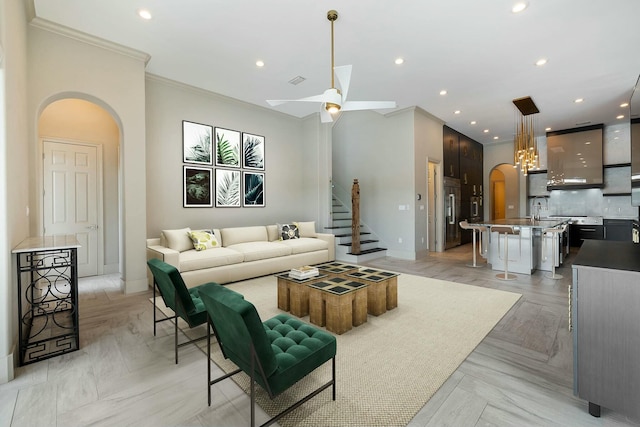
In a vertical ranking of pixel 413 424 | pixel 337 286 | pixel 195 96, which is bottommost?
pixel 413 424

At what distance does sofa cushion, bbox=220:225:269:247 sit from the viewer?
17.2ft

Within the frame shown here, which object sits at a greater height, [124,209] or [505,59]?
[505,59]

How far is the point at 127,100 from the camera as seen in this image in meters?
4.05

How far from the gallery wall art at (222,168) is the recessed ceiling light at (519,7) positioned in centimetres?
472

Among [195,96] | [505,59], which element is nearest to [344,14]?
[505,59]

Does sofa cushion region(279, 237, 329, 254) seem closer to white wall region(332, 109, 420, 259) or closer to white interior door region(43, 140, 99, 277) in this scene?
white wall region(332, 109, 420, 259)

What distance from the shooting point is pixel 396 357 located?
7.75 feet

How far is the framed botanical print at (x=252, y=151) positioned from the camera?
603cm

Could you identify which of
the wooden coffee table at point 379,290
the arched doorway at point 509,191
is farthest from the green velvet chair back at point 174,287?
the arched doorway at point 509,191

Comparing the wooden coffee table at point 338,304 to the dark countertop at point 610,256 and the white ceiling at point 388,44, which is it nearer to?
the dark countertop at point 610,256

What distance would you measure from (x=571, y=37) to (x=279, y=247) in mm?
5142

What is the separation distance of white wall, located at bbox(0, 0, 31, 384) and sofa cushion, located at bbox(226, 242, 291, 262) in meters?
2.62

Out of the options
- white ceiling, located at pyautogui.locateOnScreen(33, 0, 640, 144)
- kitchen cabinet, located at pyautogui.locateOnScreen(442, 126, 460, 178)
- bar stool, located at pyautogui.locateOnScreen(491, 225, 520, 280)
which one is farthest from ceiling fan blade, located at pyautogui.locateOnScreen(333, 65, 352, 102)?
kitchen cabinet, located at pyautogui.locateOnScreen(442, 126, 460, 178)

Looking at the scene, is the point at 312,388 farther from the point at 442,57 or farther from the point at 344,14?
the point at 442,57
